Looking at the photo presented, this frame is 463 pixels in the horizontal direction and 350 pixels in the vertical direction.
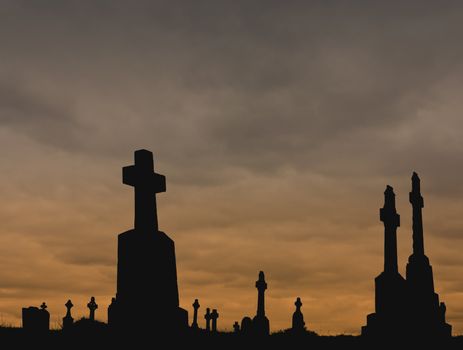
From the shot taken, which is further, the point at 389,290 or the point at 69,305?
the point at 69,305

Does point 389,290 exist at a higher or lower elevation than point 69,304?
lower

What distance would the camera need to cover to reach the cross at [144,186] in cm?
1102

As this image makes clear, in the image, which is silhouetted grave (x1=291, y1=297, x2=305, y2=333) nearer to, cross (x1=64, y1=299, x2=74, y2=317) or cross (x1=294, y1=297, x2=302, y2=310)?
cross (x1=294, y1=297, x2=302, y2=310)

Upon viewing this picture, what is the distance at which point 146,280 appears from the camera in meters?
10.5

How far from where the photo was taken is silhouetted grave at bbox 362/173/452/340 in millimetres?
17438

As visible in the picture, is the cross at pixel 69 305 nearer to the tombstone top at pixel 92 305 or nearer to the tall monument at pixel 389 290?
the tombstone top at pixel 92 305

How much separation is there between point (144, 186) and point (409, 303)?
913 centimetres

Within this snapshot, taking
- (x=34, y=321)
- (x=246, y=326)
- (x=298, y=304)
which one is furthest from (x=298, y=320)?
(x=34, y=321)

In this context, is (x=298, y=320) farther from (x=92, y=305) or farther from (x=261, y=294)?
(x=92, y=305)

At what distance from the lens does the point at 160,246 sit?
1083 centimetres

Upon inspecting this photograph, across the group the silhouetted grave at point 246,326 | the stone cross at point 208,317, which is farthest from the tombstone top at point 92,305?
the silhouetted grave at point 246,326

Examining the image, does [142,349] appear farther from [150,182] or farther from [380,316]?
[380,316]

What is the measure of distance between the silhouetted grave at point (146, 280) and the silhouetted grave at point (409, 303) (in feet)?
27.1

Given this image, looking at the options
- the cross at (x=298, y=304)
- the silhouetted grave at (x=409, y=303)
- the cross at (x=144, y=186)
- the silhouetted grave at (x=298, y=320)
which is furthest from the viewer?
the cross at (x=298, y=304)
